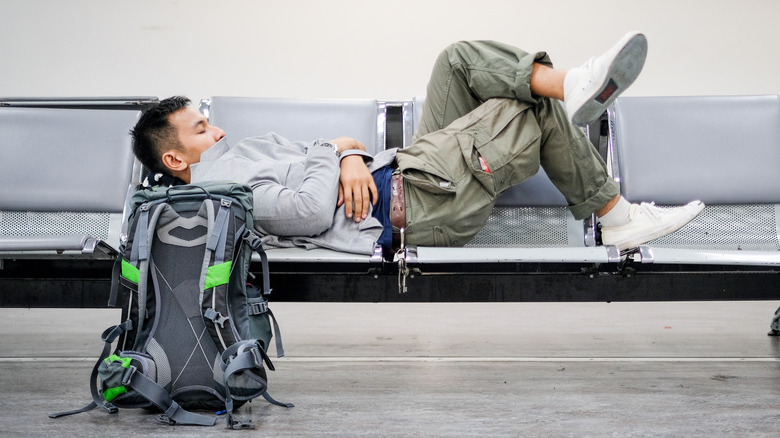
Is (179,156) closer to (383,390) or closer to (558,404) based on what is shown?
(383,390)

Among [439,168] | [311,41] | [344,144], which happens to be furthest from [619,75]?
[311,41]

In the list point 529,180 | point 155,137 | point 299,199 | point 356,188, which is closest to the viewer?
point 299,199

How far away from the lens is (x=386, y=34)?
4.32m

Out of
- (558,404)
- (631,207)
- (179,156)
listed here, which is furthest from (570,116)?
(179,156)

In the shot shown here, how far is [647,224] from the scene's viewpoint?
187cm

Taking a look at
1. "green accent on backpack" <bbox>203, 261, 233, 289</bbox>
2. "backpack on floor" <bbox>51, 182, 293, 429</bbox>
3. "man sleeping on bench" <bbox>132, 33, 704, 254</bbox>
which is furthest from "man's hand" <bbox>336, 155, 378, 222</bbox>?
"green accent on backpack" <bbox>203, 261, 233, 289</bbox>

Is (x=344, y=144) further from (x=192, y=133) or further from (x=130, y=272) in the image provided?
(x=130, y=272)

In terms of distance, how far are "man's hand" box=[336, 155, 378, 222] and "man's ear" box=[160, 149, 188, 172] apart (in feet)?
1.48

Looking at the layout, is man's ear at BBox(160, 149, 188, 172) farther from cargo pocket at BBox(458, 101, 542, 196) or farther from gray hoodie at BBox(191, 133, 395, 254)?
cargo pocket at BBox(458, 101, 542, 196)

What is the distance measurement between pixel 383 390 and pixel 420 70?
9.34 feet

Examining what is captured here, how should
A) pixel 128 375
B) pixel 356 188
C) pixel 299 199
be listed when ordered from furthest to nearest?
1. pixel 356 188
2. pixel 299 199
3. pixel 128 375

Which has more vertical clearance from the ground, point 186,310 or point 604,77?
point 604,77

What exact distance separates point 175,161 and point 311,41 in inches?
100

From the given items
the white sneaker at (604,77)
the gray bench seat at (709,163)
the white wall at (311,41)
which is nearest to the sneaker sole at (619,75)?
the white sneaker at (604,77)
